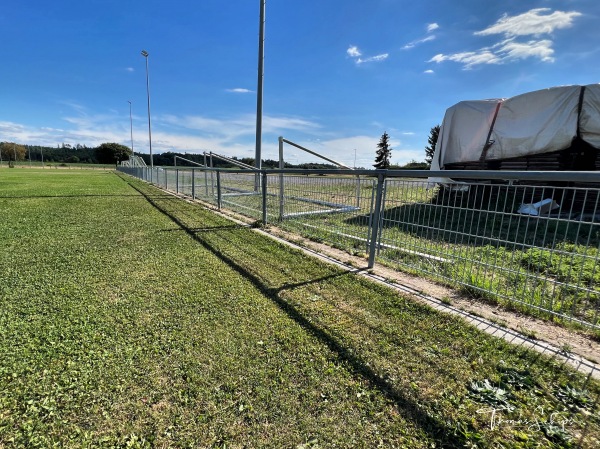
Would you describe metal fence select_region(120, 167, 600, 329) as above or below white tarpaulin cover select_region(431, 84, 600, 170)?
below

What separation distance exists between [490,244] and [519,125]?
791 cm

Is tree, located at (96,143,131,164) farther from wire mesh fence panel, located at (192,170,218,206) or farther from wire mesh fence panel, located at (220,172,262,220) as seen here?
wire mesh fence panel, located at (220,172,262,220)

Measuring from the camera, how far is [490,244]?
10.7 ft

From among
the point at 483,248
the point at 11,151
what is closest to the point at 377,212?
the point at 483,248

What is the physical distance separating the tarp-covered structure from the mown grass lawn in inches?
332

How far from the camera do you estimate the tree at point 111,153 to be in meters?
98.5

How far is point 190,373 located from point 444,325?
2.07 m

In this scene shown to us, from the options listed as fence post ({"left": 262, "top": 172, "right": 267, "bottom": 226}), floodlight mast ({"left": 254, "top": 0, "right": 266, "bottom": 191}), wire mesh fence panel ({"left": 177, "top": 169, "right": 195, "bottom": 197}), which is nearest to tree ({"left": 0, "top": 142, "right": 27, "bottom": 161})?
wire mesh fence panel ({"left": 177, "top": 169, "right": 195, "bottom": 197})

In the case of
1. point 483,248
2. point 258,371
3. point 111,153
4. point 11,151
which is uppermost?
point 111,153

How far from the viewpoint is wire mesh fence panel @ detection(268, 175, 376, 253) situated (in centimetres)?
496

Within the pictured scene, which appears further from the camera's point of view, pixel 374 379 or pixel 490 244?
pixel 490 244

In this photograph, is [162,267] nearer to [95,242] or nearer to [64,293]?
[64,293]

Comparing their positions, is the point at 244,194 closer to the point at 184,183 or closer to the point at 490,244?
the point at 184,183

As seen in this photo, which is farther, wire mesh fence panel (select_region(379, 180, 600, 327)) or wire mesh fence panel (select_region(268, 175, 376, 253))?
wire mesh fence panel (select_region(268, 175, 376, 253))
